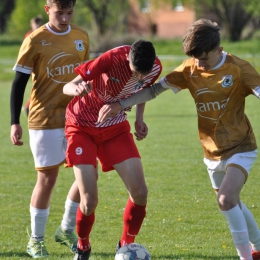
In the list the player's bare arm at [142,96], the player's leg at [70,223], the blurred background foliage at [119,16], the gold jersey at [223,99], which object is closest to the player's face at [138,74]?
the player's bare arm at [142,96]

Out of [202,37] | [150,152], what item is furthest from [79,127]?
[150,152]

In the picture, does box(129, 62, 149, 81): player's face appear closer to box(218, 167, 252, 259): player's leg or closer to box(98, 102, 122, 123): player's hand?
box(98, 102, 122, 123): player's hand

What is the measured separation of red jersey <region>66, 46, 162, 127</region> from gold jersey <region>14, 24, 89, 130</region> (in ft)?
1.02

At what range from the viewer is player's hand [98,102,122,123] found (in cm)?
520

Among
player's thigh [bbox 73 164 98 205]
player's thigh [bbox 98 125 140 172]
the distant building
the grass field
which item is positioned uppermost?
player's thigh [bbox 98 125 140 172]

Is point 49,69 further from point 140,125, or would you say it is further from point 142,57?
point 142,57

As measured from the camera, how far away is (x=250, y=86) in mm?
5031

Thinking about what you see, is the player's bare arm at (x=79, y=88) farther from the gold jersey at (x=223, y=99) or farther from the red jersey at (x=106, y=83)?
the gold jersey at (x=223, y=99)

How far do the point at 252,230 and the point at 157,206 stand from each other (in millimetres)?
2475

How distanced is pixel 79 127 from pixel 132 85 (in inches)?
22.8

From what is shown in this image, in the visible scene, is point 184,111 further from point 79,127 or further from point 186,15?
point 186,15

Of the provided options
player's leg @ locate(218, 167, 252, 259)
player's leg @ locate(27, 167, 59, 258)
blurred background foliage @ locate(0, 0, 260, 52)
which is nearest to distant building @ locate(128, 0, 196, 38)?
blurred background foliage @ locate(0, 0, 260, 52)

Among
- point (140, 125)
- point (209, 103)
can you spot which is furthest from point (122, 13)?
point (209, 103)

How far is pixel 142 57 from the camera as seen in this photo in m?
4.90
